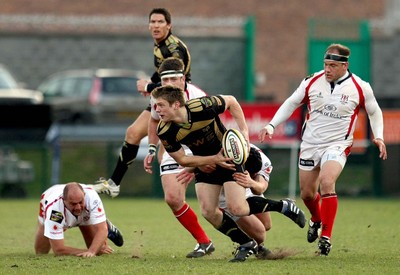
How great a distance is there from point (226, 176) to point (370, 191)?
11.8 metres

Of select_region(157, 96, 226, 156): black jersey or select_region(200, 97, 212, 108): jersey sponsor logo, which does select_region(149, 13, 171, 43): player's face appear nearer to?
select_region(157, 96, 226, 156): black jersey

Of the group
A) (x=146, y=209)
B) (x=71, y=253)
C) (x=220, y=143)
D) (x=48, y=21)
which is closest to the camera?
(x=220, y=143)

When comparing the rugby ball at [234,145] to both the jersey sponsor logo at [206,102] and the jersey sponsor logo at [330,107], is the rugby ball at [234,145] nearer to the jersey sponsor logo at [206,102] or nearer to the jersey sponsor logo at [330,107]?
the jersey sponsor logo at [206,102]

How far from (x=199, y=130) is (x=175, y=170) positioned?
1.10m

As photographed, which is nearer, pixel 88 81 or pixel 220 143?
pixel 220 143

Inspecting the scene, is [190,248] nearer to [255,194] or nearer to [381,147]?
[255,194]

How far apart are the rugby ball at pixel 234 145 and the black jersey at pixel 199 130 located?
0.20 meters

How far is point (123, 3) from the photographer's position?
4059 centimetres

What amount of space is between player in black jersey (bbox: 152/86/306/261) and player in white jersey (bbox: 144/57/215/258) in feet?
1.91

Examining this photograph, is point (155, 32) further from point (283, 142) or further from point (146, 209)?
point (283, 142)

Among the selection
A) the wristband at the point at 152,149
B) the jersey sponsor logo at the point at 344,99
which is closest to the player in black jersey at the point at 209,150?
the wristband at the point at 152,149

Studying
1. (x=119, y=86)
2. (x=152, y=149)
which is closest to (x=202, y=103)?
(x=152, y=149)

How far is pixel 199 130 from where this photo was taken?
11008mm

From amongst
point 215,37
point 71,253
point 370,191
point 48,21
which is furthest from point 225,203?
point 48,21
